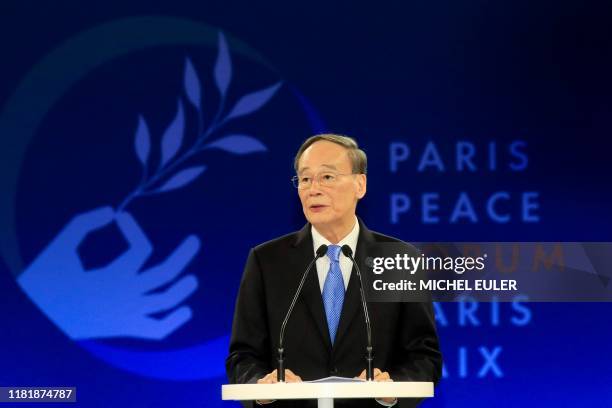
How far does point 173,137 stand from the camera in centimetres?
539

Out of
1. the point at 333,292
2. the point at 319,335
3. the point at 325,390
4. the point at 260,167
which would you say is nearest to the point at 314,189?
the point at 333,292

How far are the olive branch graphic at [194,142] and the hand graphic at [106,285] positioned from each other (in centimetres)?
25

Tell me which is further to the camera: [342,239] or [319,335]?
[342,239]

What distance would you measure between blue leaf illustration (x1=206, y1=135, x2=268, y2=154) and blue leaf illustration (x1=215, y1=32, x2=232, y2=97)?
0.23 m

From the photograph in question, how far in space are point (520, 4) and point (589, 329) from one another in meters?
1.68

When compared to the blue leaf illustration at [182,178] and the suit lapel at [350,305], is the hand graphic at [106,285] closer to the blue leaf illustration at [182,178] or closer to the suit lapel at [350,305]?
the blue leaf illustration at [182,178]

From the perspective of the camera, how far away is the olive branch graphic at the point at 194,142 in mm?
5371

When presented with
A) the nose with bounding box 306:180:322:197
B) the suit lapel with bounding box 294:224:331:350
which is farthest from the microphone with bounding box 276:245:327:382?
the nose with bounding box 306:180:322:197

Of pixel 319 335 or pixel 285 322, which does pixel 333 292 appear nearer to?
pixel 319 335

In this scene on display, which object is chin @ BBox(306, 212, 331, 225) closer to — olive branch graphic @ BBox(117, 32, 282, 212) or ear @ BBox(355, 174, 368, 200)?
ear @ BBox(355, 174, 368, 200)

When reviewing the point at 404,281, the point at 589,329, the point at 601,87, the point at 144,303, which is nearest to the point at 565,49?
the point at 601,87

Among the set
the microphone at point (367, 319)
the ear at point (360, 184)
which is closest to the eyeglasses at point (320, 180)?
the ear at point (360, 184)

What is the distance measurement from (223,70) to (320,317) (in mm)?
2262

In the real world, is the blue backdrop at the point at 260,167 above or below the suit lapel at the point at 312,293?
above
